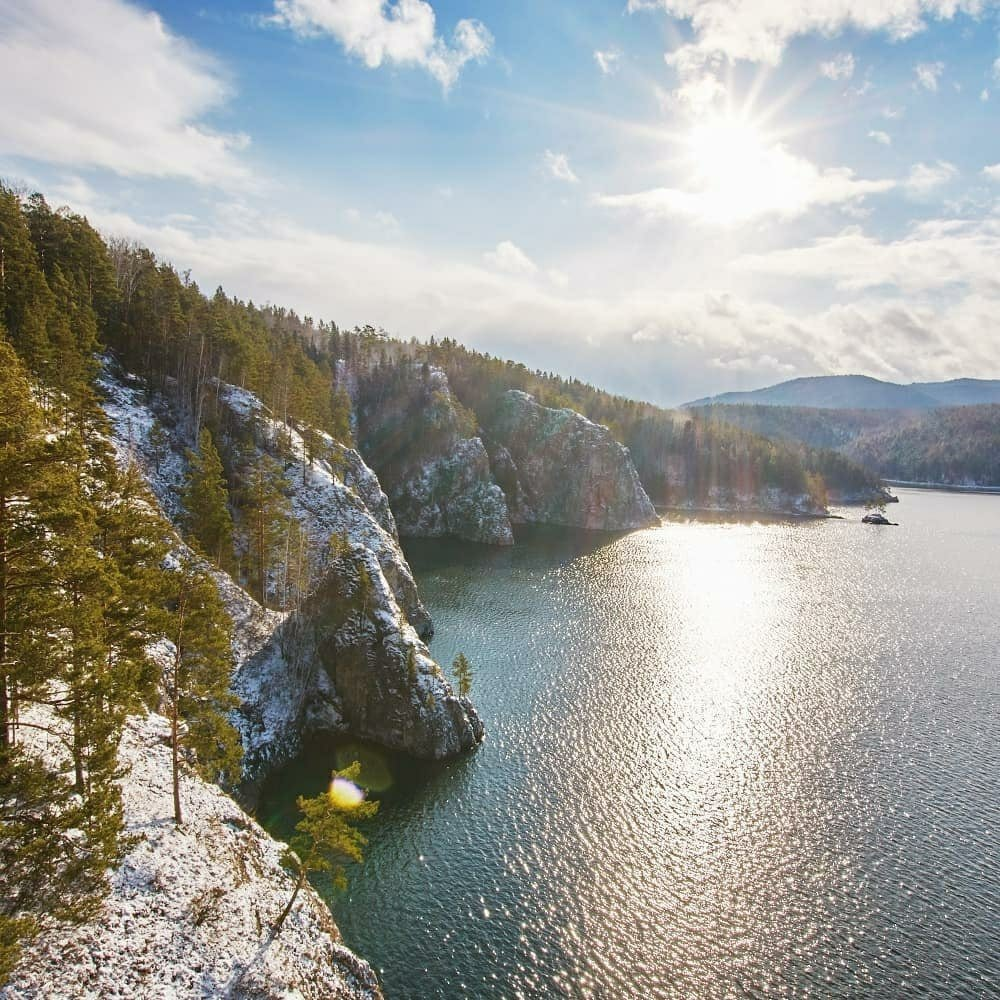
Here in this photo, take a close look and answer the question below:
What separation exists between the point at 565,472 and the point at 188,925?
152927 millimetres

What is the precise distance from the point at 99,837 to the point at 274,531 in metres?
41.3

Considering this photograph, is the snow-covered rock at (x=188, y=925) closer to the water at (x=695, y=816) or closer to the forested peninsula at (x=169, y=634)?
the forested peninsula at (x=169, y=634)

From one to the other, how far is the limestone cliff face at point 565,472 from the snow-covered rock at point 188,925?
137632 mm

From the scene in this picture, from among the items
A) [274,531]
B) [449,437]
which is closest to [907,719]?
[274,531]

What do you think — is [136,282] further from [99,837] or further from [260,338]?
[99,837]

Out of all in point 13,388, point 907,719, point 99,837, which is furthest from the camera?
point 907,719

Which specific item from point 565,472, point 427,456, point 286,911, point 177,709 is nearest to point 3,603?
point 177,709

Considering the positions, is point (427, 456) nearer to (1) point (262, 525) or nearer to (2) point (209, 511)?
(1) point (262, 525)

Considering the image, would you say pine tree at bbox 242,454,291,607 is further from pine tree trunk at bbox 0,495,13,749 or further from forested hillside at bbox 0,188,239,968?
pine tree trunk at bbox 0,495,13,749

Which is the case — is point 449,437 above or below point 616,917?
above

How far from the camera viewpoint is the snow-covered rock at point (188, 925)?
782 inches

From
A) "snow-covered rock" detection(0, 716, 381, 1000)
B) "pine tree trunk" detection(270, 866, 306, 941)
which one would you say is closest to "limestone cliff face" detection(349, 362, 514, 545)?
"snow-covered rock" detection(0, 716, 381, 1000)

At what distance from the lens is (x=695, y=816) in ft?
137

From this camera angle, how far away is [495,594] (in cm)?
9488
